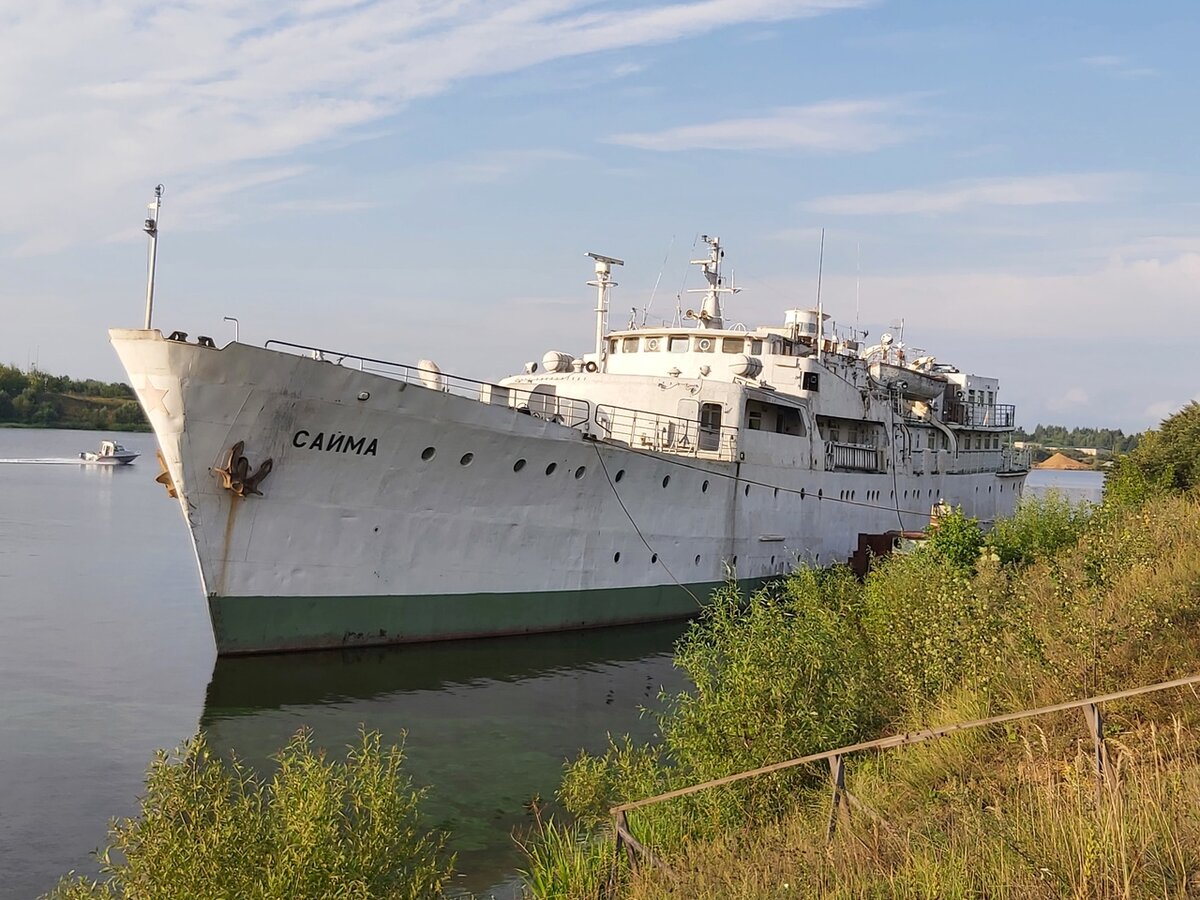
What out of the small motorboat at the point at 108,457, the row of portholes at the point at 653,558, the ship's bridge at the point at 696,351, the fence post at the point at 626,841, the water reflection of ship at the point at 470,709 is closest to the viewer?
the fence post at the point at 626,841

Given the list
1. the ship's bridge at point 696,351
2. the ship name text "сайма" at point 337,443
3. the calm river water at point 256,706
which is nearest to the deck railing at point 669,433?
the ship's bridge at point 696,351

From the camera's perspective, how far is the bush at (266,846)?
20.4ft

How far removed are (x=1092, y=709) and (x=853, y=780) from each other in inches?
112

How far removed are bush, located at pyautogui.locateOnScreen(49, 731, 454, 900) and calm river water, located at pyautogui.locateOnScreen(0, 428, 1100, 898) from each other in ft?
8.11

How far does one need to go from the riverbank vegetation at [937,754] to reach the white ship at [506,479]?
3.20m

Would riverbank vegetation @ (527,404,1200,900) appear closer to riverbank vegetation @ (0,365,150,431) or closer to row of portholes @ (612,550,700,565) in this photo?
row of portholes @ (612,550,700,565)

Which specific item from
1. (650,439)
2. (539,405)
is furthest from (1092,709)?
(539,405)

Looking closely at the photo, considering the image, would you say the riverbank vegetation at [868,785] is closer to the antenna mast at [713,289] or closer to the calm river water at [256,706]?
the calm river water at [256,706]

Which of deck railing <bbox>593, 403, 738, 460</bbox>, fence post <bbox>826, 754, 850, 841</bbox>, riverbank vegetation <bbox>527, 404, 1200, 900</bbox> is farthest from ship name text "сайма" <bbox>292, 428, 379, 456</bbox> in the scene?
fence post <bbox>826, 754, 850, 841</bbox>

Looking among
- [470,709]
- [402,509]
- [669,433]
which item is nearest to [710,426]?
[669,433]

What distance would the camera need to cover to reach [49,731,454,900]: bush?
6.23 meters

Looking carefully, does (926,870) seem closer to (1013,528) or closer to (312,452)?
(312,452)

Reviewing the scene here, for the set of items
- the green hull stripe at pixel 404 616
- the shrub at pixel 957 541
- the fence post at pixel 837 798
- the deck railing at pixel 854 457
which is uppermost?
the deck railing at pixel 854 457

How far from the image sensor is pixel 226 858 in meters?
6.40
